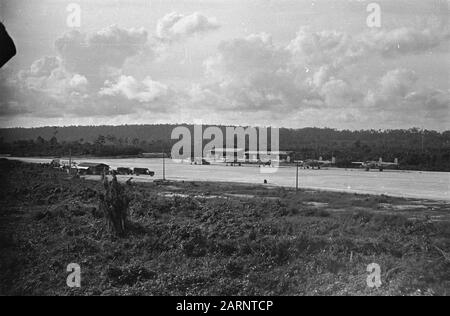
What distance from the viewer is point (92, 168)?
42.8 ft

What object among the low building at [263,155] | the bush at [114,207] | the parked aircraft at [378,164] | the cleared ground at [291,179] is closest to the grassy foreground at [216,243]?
the bush at [114,207]

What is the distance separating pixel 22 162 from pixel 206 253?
6.85m

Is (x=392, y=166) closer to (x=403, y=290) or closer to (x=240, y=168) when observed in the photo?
(x=240, y=168)

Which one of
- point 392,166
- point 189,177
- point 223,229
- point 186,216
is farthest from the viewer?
Result: point 392,166

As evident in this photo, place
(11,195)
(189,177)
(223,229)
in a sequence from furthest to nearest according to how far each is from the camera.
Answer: (189,177)
(11,195)
(223,229)

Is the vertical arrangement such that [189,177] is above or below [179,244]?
above

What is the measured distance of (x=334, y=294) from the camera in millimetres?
6371

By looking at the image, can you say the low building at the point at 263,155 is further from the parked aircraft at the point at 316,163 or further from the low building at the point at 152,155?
the parked aircraft at the point at 316,163

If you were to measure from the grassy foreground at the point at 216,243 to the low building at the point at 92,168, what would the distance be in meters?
0.69

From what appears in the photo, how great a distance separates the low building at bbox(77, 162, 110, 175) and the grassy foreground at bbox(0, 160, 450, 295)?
69cm

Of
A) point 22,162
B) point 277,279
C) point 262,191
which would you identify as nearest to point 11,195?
point 22,162

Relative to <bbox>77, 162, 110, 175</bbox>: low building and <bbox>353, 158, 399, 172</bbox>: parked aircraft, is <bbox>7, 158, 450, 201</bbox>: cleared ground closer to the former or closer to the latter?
<bbox>77, 162, 110, 175</bbox>: low building

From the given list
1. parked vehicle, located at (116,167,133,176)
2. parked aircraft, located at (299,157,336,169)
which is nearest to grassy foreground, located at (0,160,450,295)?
parked vehicle, located at (116,167,133,176)

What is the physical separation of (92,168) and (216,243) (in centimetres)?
648
